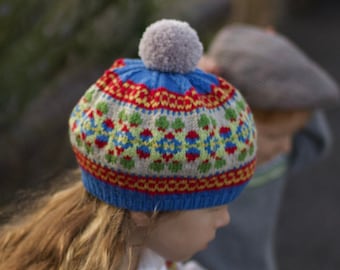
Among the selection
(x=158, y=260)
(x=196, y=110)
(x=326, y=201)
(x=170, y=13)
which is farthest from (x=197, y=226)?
(x=326, y=201)

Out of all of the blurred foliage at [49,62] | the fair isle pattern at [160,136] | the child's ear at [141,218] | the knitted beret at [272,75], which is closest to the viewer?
the fair isle pattern at [160,136]

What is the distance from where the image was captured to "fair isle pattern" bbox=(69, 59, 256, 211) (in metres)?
1.19

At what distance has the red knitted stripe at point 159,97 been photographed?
3.92 ft

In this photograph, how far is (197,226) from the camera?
4.36 feet

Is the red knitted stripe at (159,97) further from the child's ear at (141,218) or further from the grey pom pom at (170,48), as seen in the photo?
the child's ear at (141,218)

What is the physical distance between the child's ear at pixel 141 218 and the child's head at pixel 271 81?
0.74 metres

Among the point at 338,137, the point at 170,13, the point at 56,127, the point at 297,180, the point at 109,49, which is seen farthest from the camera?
the point at 338,137

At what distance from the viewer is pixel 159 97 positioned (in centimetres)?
120

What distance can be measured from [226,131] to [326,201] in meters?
2.96

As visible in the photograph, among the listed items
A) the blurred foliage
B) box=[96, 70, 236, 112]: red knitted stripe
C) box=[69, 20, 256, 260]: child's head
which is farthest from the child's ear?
the blurred foliage

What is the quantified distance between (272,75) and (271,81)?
2 centimetres

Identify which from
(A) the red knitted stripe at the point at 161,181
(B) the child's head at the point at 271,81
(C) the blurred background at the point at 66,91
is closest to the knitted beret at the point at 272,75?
(B) the child's head at the point at 271,81

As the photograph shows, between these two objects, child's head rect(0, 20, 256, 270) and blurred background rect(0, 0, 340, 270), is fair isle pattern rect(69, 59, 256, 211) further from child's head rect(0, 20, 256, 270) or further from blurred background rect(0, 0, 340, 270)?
blurred background rect(0, 0, 340, 270)

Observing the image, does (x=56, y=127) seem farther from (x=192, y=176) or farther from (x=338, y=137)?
(x=338, y=137)
